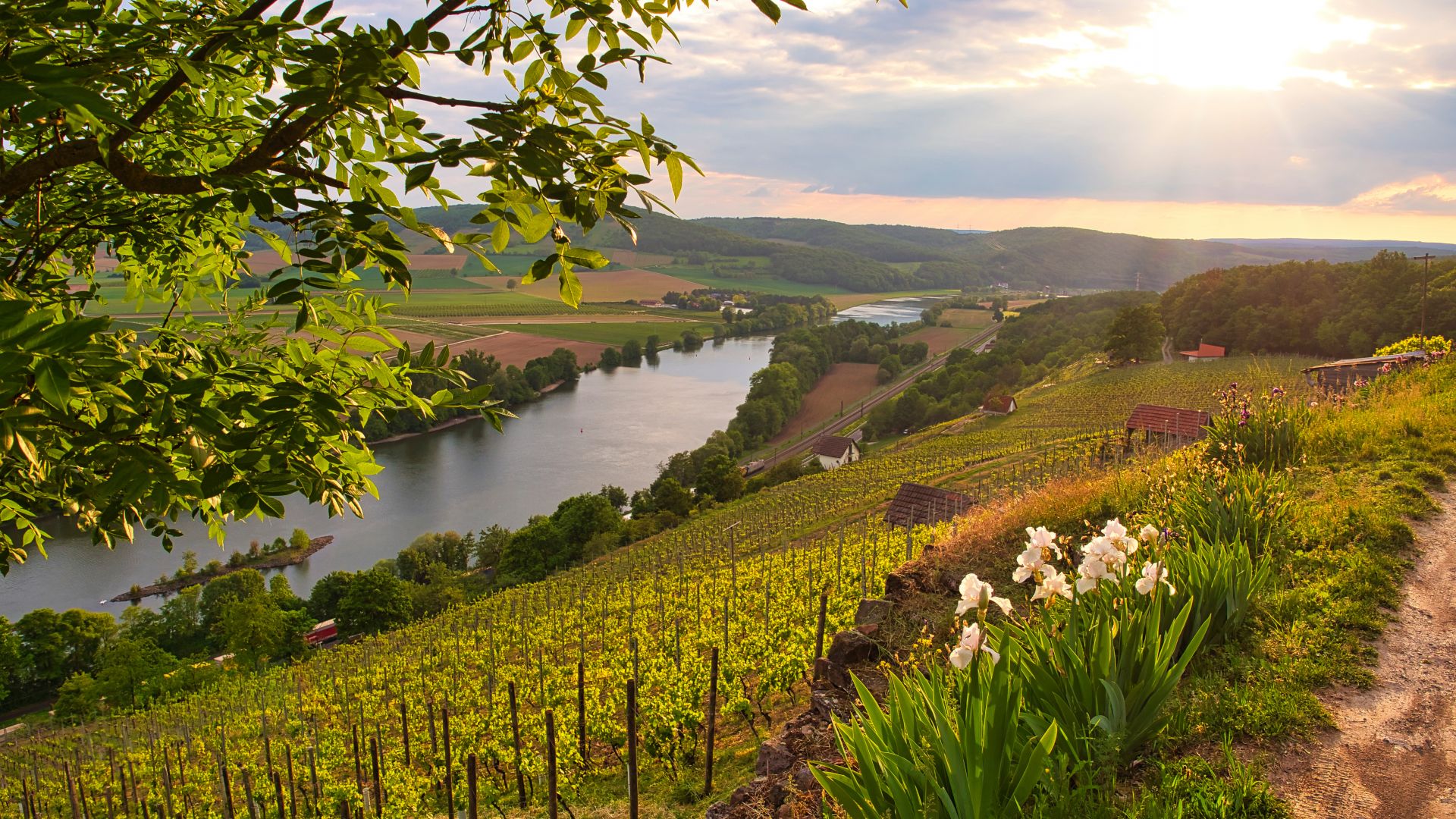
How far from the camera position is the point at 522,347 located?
3752 inches

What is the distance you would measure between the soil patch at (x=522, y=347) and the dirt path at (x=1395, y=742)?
7835 centimetres

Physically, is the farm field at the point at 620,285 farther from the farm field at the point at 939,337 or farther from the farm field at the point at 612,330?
the farm field at the point at 939,337

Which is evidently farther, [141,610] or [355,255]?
[141,610]

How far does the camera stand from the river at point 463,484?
45906mm

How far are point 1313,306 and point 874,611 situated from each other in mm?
60107

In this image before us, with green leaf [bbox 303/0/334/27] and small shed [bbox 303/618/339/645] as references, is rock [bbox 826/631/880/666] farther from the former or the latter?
small shed [bbox 303/618/339/645]

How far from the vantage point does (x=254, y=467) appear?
1983mm

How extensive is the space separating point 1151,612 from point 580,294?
2.90 metres

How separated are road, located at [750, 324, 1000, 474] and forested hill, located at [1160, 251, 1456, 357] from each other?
2643 centimetres

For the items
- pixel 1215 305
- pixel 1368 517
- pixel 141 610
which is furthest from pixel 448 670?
pixel 1215 305

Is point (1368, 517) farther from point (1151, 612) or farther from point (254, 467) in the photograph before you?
point (254, 467)

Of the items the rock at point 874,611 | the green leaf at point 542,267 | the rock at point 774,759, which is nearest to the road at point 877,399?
the rock at point 874,611

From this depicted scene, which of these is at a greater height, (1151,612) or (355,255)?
(355,255)

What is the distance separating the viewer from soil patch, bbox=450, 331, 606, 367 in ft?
282
